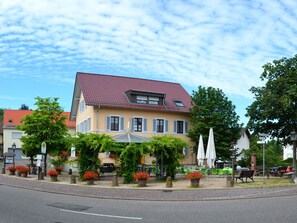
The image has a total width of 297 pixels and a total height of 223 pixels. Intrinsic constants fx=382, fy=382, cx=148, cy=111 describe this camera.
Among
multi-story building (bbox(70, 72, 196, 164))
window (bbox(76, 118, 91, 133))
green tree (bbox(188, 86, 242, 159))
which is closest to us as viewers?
multi-story building (bbox(70, 72, 196, 164))

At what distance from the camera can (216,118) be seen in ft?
138

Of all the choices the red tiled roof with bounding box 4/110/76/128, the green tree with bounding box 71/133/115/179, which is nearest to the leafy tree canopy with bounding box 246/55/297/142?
the green tree with bounding box 71/133/115/179

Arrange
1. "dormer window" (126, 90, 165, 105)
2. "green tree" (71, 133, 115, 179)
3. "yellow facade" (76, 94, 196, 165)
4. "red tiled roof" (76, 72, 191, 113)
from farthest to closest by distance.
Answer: "dormer window" (126, 90, 165, 105), "red tiled roof" (76, 72, 191, 113), "yellow facade" (76, 94, 196, 165), "green tree" (71, 133, 115, 179)

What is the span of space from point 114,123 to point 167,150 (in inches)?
625

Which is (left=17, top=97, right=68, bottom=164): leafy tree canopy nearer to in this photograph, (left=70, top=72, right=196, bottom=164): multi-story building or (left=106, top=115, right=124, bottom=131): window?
(left=70, top=72, right=196, bottom=164): multi-story building

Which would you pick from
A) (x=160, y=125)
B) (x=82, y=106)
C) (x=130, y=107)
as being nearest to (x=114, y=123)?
(x=130, y=107)

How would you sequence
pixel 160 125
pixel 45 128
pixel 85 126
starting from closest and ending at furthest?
pixel 45 128 → pixel 85 126 → pixel 160 125

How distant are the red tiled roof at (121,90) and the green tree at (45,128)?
5.75m

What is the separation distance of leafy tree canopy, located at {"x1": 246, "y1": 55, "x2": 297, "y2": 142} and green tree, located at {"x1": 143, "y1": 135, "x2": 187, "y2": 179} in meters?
6.04

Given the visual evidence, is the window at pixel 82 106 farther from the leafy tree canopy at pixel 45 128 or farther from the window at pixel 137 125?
the leafy tree canopy at pixel 45 128

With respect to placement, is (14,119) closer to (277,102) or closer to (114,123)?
(114,123)

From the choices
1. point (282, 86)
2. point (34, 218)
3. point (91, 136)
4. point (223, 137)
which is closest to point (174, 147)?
point (91, 136)

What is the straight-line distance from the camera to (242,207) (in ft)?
42.1

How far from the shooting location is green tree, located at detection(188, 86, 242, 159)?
42094 mm
